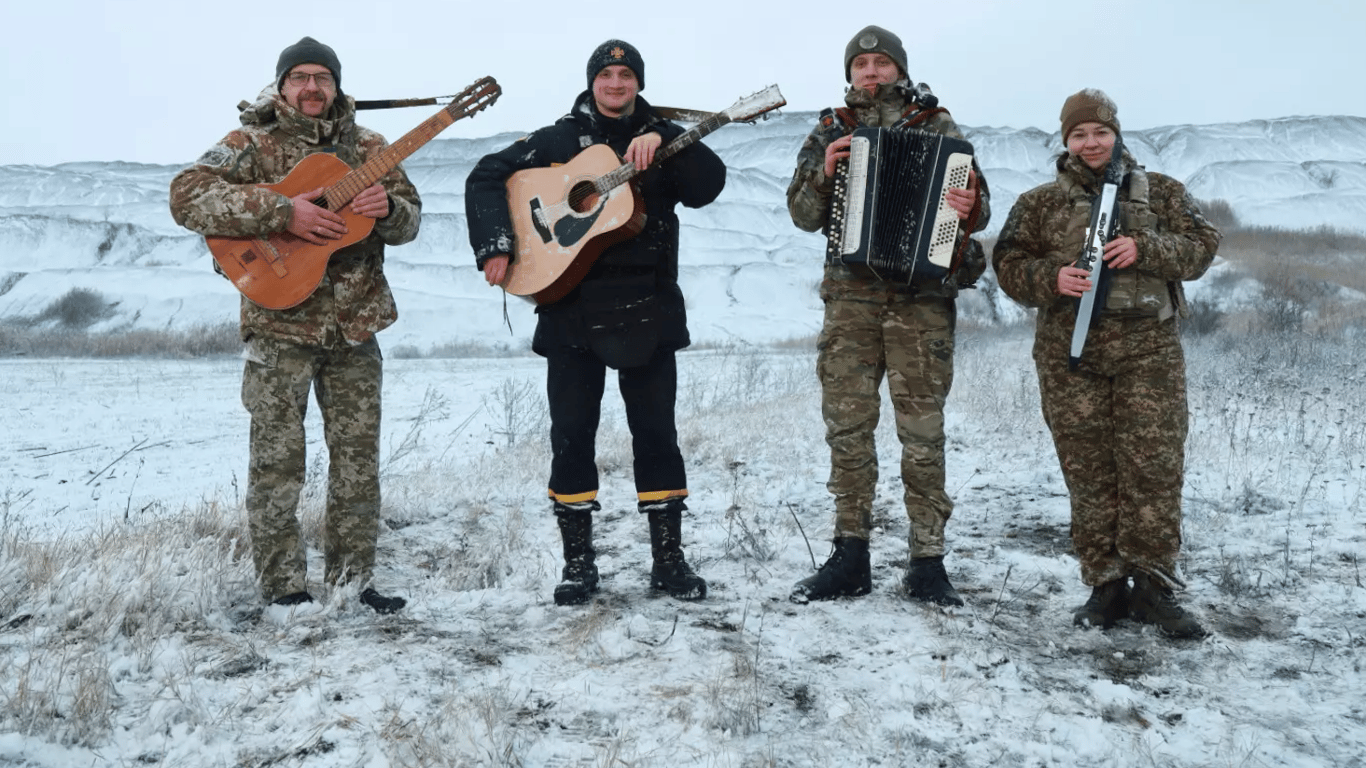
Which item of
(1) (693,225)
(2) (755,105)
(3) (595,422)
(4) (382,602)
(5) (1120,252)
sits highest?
(1) (693,225)

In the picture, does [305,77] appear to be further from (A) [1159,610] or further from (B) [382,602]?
(A) [1159,610]

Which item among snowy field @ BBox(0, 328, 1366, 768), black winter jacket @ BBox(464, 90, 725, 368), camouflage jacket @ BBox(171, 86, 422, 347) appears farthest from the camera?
black winter jacket @ BBox(464, 90, 725, 368)

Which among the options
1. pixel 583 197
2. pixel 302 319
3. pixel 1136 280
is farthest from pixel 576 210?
pixel 1136 280

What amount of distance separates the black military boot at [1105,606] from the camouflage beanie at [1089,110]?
176 centimetres

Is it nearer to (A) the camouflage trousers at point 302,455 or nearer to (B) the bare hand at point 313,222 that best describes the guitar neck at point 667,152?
(B) the bare hand at point 313,222

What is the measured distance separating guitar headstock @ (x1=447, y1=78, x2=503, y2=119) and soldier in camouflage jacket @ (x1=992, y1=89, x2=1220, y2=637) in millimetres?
2342

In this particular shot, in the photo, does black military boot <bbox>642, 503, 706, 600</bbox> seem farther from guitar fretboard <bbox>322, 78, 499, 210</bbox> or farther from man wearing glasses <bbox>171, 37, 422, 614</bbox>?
guitar fretboard <bbox>322, 78, 499, 210</bbox>

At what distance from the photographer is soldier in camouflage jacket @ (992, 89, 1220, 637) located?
11.1 ft

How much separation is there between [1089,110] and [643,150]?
173 centimetres

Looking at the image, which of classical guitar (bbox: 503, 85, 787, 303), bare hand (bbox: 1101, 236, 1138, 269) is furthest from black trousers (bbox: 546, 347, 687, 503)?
bare hand (bbox: 1101, 236, 1138, 269)

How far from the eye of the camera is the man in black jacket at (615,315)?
371 cm

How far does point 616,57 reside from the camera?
3.68 m

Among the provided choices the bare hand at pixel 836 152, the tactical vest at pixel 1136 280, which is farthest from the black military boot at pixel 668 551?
the tactical vest at pixel 1136 280

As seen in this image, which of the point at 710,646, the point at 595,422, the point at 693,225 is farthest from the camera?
the point at 693,225
